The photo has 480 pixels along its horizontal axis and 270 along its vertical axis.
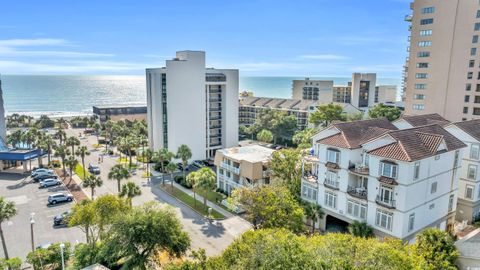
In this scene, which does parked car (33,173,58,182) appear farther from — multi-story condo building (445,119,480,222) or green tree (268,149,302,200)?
multi-story condo building (445,119,480,222)

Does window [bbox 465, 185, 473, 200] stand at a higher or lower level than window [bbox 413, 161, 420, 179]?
lower

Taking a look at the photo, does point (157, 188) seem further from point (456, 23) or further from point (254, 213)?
point (456, 23)

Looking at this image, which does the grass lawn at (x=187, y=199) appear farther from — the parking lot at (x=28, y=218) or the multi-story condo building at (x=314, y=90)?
the multi-story condo building at (x=314, y=90)

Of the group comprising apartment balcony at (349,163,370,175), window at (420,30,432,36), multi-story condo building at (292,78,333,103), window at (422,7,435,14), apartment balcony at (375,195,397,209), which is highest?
window at (422,7,435,14)

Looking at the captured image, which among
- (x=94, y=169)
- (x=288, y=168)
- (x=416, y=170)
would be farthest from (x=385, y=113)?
(x=94, y=169)

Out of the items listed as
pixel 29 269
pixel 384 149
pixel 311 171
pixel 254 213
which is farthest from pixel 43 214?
pixel 384 149

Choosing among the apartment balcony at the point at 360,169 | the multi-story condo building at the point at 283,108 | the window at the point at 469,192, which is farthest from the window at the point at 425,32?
the apartment balcony at the point at 360,169

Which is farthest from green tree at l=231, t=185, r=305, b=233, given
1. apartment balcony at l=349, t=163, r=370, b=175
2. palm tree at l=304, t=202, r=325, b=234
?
apartment balcony at l=349, t=163, r=370, b=175
